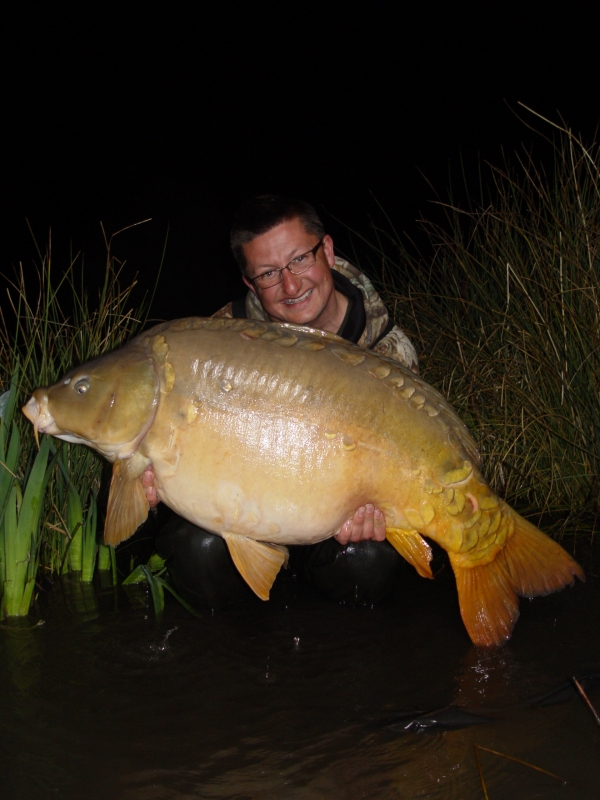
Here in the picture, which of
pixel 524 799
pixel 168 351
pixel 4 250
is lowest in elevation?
pixel 4 250

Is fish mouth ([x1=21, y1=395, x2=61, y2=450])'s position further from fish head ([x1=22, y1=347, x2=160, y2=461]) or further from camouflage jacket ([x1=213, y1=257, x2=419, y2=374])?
camouflage jacket ([x1=213, y1=257, x2=419, y2=374])

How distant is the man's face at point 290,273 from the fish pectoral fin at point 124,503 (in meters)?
0.87

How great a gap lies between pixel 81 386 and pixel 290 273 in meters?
0.87

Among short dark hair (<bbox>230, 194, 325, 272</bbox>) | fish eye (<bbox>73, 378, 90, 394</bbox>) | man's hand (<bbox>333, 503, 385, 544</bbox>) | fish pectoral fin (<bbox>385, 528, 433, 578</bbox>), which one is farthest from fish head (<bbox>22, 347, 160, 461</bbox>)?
short dark hair (<bbox>230, 194, 325, 272</bbox>)

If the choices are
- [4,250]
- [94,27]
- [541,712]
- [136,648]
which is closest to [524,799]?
[541,712]

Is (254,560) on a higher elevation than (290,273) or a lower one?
lower

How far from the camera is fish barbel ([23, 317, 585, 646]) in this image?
1.71m

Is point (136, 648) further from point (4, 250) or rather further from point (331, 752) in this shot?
point (4, 250)

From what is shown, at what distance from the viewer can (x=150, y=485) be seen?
186cm

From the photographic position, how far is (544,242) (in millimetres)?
2885

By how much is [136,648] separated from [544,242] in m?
2.16

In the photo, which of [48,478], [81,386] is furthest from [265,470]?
[48,478]

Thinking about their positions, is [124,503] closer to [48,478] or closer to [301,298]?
[48,478]

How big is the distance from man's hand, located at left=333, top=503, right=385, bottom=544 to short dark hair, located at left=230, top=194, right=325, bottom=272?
1.02 meters
